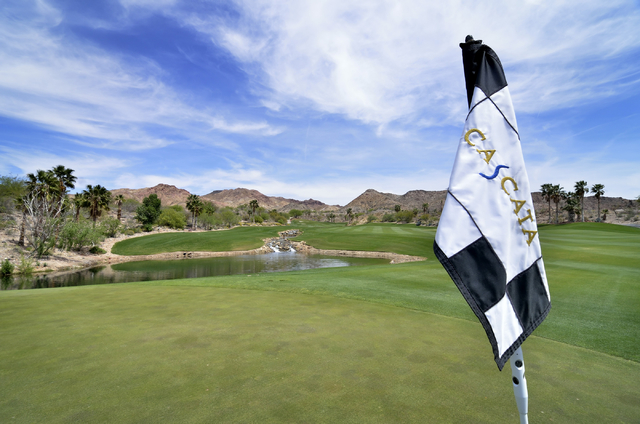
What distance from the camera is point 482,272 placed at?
79.2 inches

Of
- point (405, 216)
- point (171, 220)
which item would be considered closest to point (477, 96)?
point (171, 220)

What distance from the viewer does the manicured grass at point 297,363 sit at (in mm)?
3219

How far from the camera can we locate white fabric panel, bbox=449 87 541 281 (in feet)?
6.69

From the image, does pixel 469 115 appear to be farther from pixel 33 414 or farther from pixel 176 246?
pixel 176 246

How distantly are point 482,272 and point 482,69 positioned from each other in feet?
4.58

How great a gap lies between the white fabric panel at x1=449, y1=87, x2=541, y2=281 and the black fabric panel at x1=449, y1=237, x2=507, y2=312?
62 mm

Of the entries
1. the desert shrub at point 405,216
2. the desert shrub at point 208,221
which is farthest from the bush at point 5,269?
the desert shrub at point 405,216

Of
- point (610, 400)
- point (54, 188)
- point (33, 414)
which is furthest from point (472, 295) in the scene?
point (54, 188)

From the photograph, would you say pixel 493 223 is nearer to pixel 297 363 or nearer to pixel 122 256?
pixel 297 363

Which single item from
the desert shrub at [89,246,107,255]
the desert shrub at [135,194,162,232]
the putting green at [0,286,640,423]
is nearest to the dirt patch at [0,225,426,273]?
the desert shrub at [89,246,107,255]

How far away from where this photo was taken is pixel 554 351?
504 cm

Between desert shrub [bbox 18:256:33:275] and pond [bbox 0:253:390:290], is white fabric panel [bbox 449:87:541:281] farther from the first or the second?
desert shrub [bbox 18:256:33:275]

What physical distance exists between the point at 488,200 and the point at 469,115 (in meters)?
0.61

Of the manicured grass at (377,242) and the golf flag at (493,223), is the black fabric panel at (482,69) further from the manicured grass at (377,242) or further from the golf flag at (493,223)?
the manicured grass at (377,242)
